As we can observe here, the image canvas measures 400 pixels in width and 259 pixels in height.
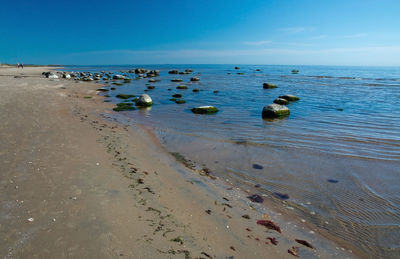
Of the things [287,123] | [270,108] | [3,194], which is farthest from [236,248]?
[270,108]

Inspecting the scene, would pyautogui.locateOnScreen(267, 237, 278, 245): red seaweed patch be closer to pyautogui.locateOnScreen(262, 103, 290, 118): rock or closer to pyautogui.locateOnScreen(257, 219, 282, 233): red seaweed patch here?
pyautogui.locateOnScreen(257, 219, 282, 233): red seaweed patch

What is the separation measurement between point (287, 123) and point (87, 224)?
13.3 m

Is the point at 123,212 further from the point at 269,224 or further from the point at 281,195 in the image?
the point at 281,195

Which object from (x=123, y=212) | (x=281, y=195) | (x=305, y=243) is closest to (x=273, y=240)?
(x=305, y=243)

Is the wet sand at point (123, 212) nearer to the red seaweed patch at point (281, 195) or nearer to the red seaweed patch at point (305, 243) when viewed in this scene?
the red seaweed patch at point (305, 243)

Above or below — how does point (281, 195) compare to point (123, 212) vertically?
below

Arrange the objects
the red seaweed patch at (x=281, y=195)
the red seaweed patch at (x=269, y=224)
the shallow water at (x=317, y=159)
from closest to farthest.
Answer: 1. the red seaweed patch at (x=269, y=224)
2. the shallow water at (x=317, y=159)
3. the red seaweed patch at (x=281, y=195)

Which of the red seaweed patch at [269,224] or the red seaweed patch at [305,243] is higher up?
the red seaweed patch at [269,224]

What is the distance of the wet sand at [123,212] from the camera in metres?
3.73

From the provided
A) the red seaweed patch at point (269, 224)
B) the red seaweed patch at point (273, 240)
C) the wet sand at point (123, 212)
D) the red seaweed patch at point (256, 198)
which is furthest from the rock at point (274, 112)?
the red seaweed patch at point (273, 240)

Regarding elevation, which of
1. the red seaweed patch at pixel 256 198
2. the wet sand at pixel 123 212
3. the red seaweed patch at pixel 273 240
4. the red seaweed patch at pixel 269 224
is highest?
the wet sand at pixel 123 212

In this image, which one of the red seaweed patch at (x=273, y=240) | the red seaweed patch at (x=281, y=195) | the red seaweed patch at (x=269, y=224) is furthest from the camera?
the red seaweed patch at (x=281, y=195)

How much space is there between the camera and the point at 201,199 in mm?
5730

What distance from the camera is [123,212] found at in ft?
15.3
